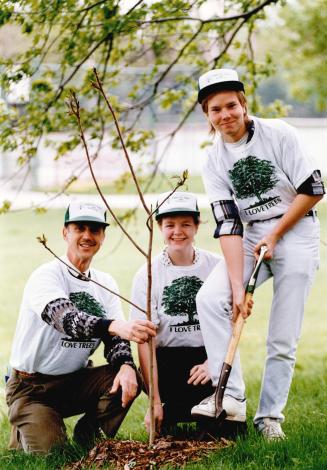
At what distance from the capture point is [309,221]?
476 cm

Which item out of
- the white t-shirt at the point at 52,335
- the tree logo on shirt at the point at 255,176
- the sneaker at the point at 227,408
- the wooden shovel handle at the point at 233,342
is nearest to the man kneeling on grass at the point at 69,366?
the white t-shirt at the point at 52,335

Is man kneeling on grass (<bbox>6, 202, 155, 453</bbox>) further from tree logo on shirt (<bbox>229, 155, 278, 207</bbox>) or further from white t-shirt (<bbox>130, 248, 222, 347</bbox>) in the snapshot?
tree logo on shirt (<bbox>229, 155, 278, 207</bbox>)

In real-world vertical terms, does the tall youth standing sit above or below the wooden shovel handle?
above

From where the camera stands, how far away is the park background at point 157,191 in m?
4.85

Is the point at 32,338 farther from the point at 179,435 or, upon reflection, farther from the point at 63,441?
→ the point at 179,435

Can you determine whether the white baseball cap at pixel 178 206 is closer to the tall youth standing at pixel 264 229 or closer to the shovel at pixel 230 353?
the tall youth standing at pixel 264 229

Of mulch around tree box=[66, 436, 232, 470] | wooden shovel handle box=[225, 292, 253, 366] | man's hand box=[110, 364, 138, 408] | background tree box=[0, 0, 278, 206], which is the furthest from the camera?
background tree box=[0, 0, 278, 206]

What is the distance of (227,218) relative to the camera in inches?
190

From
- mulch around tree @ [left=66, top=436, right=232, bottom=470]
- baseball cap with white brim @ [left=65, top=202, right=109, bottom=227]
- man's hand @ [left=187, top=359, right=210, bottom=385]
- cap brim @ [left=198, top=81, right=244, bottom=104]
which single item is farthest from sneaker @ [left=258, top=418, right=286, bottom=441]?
cap brim @ [left=198, top=81, right=244, bottom=104]

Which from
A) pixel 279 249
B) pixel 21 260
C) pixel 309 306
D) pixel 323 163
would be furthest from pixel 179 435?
pixel 323 163

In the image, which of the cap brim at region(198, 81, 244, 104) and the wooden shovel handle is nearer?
the wooden shovel handle

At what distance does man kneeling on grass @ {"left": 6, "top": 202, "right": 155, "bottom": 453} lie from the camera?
4.95 m

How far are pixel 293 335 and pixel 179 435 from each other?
103cm

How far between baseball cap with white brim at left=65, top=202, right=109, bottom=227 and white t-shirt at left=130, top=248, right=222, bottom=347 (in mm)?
389
